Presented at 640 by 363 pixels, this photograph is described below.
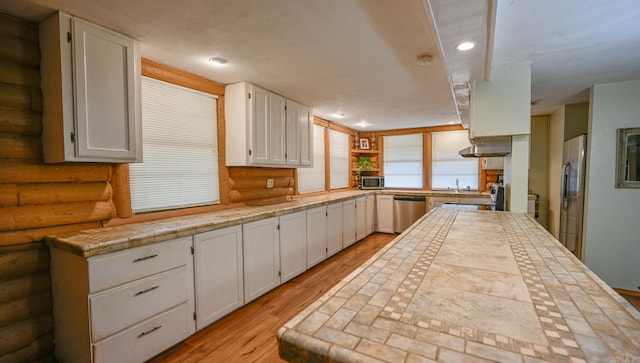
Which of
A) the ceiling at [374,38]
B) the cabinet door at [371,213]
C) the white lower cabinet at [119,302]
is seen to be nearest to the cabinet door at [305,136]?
the ceiling at [374,38]

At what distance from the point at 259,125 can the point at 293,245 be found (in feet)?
4.71

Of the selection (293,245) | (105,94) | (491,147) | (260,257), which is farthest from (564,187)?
(105,94)

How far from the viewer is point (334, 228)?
4242mm

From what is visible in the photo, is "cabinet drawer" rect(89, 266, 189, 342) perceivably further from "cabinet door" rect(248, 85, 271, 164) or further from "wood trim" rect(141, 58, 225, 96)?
"wood trim" rect(141, 58, 225, 96)

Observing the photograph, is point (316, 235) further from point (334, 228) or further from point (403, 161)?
point (403, 161)

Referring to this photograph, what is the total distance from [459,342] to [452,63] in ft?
7.48

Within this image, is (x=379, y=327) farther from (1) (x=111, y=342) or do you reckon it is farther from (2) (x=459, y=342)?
(1) (x=111, y=342)

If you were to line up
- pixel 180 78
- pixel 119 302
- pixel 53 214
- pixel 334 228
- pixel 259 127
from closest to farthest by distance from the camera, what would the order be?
pixel 119 302
pixel 53 214
pixel 180 78
pixel 259 127
pixel 334 228

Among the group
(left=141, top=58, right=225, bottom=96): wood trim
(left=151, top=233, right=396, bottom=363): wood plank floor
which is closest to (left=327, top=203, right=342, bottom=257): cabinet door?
(left=151, top=233, right=396, bottom=363): wood plank floor

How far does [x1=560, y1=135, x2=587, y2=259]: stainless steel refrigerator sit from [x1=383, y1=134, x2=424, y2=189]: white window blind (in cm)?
241

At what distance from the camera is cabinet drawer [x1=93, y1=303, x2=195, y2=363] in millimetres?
1711

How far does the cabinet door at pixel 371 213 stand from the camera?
5516mm

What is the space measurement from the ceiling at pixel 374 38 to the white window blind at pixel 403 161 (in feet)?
9.25

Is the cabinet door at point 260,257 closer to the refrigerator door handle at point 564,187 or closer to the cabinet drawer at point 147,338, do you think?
the cabinet drawer at point 147,338
